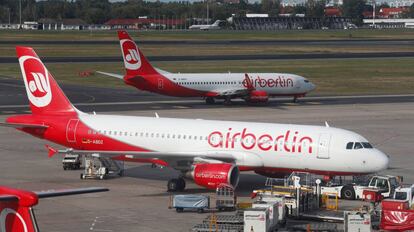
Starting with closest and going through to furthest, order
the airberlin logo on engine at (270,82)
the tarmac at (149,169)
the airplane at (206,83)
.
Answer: the tarmac at (149,169) < the airplane at (206,83) < the airberlin logo on engine at (270,82)

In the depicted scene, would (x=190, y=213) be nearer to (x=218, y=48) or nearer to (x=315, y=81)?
(x=315, y=81)

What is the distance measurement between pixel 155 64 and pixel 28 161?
3218 inches

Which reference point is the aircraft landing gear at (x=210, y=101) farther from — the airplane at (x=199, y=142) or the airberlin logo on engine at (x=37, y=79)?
the airberlin logo on engine at (x=37, y=79)

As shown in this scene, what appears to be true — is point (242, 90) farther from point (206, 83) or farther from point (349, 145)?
point (349, 145)

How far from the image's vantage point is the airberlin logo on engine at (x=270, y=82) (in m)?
92.8

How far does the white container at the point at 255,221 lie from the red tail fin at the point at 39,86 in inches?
780

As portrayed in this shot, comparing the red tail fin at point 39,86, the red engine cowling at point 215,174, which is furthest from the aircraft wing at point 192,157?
the red tail fin at point 39,86

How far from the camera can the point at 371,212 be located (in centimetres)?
3991

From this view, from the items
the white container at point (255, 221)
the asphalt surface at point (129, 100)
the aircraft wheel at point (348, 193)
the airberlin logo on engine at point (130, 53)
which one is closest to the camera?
the white container at point (255, 221)

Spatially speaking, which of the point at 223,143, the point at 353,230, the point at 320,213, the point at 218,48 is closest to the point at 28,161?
the point at 223,143

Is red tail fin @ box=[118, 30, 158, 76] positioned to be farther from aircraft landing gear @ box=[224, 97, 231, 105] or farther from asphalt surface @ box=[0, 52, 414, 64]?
asphalt surface @ box=[0, 52, 414, 64]

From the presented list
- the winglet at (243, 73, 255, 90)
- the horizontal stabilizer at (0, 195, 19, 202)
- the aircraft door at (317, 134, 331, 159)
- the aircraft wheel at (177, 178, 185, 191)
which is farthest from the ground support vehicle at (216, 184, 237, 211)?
the winglet at (243, 73, 255, 90)

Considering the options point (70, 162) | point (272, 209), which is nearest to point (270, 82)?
point (70, 162)

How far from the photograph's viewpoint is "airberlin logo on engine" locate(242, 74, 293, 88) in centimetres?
9275
